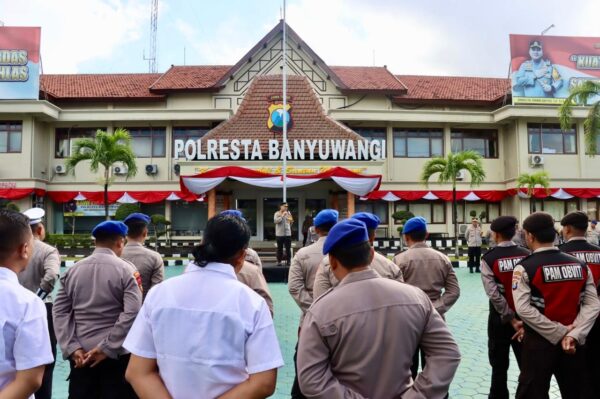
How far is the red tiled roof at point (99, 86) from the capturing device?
24.0 metres

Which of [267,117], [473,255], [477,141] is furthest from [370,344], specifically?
[477,141]

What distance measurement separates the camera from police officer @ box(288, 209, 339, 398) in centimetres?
405

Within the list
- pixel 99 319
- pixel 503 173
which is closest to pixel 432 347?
pixel 99 319

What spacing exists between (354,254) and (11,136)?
26040mm

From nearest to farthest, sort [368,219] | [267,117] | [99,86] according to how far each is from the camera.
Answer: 1. [368,219]
2. [267,117]
3. [99,86]

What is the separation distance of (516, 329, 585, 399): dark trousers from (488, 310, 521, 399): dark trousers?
0.70 m

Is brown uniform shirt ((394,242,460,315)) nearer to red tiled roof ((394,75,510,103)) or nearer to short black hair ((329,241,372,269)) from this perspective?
short black hair ((329,241,372,269))

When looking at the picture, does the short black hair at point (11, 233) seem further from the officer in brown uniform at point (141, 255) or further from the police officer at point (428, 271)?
the police officer at point (428, 271)

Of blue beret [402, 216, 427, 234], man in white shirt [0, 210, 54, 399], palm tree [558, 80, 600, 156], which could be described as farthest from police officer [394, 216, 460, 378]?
palm tree [558, 80, 600, 156]

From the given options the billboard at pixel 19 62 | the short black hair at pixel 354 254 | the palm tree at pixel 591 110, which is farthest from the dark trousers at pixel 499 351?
the billboard at pixel 19 62

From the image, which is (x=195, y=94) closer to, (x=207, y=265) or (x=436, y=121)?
(x=436, y=121)

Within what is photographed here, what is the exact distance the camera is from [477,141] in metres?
25.7

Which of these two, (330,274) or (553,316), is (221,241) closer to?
(330,274)

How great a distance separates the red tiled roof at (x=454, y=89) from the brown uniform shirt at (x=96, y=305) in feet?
76.1
